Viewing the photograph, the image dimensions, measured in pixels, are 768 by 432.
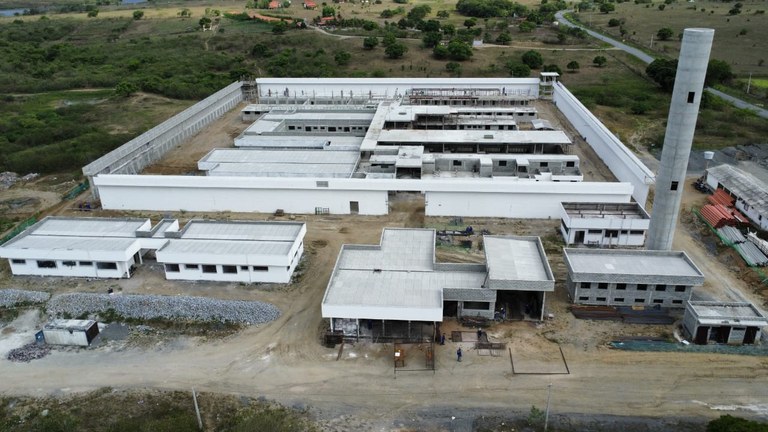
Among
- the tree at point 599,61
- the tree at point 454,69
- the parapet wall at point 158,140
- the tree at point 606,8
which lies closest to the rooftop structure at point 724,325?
the parapet wall at point 158,140

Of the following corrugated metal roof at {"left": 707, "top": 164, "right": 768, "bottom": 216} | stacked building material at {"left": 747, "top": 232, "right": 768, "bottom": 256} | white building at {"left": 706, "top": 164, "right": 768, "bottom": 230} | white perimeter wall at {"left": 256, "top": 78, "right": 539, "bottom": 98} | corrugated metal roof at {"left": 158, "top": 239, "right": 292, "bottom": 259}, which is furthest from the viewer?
white perimeter wall at {"left": 256, "top": 78, "right": 539, "bottom": 98}

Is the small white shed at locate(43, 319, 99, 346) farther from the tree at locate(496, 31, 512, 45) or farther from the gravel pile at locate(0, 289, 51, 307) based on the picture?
the tree at locate(496, 31, 512, 45)

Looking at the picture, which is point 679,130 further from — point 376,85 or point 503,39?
point 503,39

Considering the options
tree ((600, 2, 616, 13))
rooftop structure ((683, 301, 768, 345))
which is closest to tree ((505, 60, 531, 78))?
rooftop structure ((683, 301, 768, 345))

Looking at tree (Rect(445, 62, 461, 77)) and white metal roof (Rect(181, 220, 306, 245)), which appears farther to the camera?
tree (Rect(445, 62, 461, 77))

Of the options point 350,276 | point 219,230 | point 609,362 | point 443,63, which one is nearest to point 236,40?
point 443,63
